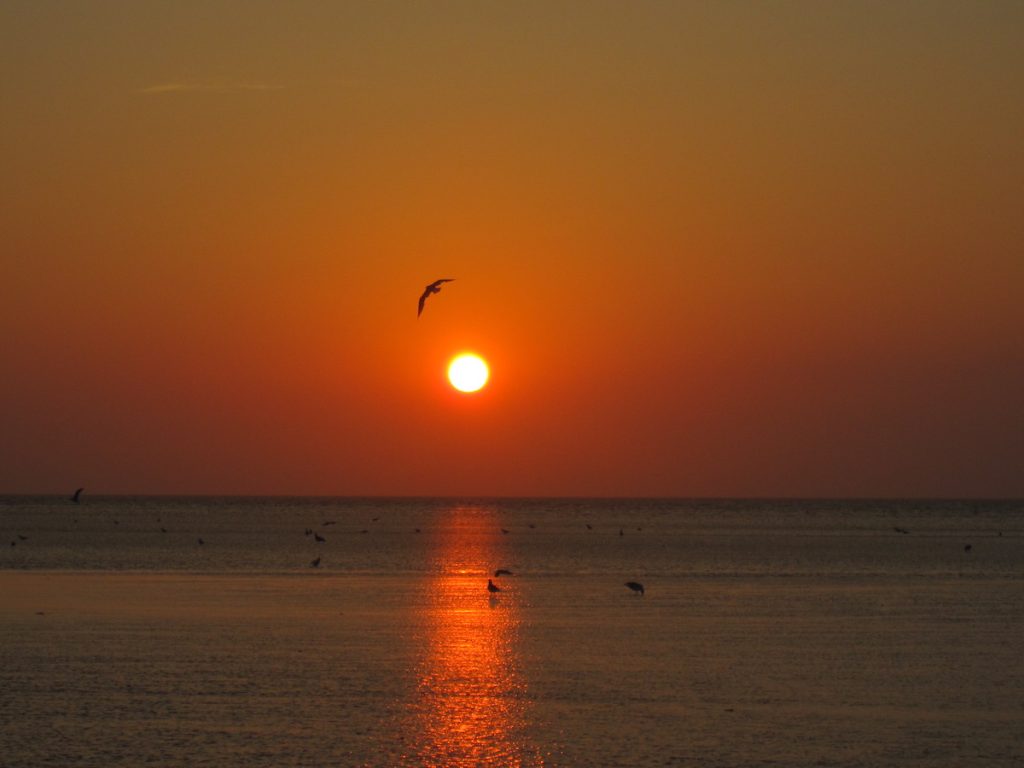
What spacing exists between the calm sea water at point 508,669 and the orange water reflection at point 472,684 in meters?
0.07

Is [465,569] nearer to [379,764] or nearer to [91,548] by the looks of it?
[91,548]

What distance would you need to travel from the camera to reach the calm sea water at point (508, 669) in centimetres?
1986

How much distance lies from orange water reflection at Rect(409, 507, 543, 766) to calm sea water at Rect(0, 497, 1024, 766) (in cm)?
7

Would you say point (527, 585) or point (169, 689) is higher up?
point (527, 585)

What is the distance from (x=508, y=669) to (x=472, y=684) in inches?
66.5

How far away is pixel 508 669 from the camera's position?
2703cm

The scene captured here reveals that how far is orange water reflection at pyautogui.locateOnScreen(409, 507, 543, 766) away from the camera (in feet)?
64.6

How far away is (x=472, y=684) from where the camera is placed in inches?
1002

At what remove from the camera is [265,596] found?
43.3 m

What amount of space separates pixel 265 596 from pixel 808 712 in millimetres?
23895

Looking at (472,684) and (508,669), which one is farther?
(508,669)

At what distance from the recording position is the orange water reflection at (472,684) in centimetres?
1969

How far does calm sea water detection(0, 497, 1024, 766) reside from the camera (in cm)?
1986

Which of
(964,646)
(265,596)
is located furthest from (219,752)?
(265,596)
